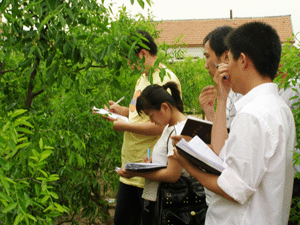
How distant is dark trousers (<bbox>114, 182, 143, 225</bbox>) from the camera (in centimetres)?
332

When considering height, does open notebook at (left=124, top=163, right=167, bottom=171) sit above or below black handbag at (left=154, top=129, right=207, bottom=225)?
above

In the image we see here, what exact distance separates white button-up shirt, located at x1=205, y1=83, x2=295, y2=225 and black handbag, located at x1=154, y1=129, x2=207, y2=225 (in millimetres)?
745

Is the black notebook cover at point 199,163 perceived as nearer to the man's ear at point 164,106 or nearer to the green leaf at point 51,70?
the green leaf at point 51,70

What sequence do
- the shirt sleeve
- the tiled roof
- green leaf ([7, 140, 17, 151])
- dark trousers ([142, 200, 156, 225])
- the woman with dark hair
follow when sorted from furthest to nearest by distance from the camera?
the tiled roof → dark trousers ([142, 200, 156, 225]) → the woman with dark hair → the shirt sleeve → green leaf ([7, 140, 17, 151])

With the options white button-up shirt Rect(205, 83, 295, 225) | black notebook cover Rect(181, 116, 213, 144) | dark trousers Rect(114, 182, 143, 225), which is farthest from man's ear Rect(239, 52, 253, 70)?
dark trousers Rect(114, 182, 143, 225)

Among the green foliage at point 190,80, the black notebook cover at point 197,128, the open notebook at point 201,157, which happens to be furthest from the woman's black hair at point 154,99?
the green foliage at point 190,80

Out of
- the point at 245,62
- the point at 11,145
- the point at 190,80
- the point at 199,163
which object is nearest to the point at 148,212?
the point at 199,163

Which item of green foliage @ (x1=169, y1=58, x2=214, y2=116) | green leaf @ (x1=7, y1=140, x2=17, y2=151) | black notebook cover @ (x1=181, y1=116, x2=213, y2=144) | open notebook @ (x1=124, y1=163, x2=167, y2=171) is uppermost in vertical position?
green foliage @ (x1=169, y1=58, x2=214, y2=116)

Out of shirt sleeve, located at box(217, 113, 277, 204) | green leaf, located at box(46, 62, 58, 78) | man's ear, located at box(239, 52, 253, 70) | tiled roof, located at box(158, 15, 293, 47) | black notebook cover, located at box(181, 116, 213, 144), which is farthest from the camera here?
tiled roof, located at box(158, 15, 293, 47)

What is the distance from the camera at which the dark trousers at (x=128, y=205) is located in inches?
131

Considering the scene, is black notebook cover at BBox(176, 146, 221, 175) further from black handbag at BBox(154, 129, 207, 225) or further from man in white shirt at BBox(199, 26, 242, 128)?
man in white shirt at BBox(199, 26, 242, 128)

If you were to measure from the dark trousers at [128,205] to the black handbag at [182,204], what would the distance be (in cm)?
83

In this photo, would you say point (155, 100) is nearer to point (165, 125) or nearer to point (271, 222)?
point (165, 125)

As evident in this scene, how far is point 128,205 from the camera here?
3.35 m
